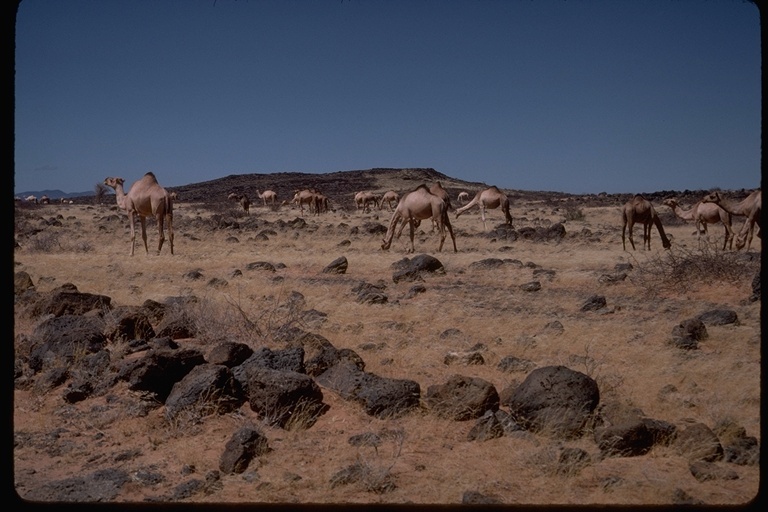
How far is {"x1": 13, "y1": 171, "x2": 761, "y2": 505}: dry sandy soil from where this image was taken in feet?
13.9

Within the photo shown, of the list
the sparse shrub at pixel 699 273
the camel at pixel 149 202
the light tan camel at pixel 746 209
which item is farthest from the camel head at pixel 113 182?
the light tan camel at pixel 746 209

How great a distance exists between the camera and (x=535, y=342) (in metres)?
7.86

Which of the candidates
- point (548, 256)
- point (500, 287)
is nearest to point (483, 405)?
point (500, 287)

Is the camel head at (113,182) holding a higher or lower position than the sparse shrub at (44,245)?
higher

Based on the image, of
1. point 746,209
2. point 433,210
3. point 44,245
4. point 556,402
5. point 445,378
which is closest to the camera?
point 556,402

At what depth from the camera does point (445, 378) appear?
666 centimetres

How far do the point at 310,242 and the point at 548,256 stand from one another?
30.0 ft

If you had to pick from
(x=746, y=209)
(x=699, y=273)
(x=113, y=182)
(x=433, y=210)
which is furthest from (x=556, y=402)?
(x=113, y=182)

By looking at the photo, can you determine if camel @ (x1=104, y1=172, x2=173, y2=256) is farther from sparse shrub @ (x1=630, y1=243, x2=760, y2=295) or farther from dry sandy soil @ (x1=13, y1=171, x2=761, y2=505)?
sparse shrub @ (x1=630, y1=243, x2=760, y2=295)

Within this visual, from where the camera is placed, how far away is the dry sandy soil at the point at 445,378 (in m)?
4.25

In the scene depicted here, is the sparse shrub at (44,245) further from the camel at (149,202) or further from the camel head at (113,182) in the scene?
the camel at (149,202)

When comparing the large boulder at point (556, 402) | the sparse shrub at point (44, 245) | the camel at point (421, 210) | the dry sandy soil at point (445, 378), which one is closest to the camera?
the dry sandy soil at point (445, 378)

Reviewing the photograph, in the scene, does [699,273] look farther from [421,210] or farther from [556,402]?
[421,210]

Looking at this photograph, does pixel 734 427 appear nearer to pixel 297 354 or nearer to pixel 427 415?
pixel 427 415
